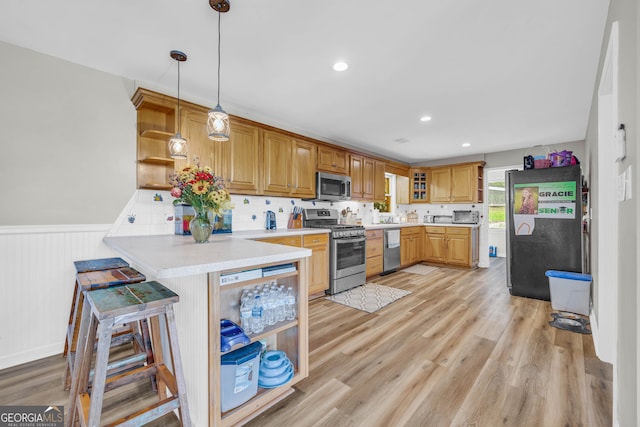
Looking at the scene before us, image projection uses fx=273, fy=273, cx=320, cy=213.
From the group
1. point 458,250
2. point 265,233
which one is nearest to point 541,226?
point 458,250

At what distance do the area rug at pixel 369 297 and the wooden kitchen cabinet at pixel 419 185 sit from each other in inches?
116

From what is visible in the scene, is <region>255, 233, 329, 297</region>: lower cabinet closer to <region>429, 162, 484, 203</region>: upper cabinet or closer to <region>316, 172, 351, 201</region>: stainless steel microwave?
<region>316, 172, 351, 201</region>: stainless steel microwave

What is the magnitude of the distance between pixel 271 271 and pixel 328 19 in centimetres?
165

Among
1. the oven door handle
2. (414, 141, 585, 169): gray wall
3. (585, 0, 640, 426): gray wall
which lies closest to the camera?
(585, 0, 640, 426): gray wall

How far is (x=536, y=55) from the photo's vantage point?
2.18 m

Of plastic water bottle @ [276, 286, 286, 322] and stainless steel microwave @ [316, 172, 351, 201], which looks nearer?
plastic water bottle @ [276, 286, 286, 322]

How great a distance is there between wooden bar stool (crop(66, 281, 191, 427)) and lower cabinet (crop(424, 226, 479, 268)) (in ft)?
17.2

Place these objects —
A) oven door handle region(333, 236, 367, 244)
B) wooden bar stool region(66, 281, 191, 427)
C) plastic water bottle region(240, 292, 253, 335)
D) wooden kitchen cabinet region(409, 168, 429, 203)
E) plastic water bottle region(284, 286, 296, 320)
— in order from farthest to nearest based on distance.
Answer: wooden kitchen cabinet region(409, 168, 429, 203), oven door handle region(333, 236, 367, 244), plastic water bottle region(284, 286, 296, 320), plastic water bottle region(240, 292, 253, 335), wooden bar stool region(66, 281, 191, 427)

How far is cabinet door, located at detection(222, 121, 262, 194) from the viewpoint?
3.05 metres

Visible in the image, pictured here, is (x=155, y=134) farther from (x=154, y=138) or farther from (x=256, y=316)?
(x=256, y=316)

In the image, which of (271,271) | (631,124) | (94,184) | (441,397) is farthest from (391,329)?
(94,184)

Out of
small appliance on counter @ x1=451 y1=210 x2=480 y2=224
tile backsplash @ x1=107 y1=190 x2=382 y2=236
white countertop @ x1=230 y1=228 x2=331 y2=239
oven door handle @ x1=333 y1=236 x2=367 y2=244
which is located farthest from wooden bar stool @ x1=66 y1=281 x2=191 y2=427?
small appliance on counter @ x1=451 y1=210 x2=480 y2=224

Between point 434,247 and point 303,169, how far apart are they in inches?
137

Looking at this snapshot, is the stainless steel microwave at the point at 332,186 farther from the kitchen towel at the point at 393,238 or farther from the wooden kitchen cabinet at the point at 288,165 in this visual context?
the kitchen towel at the point at 393,238
